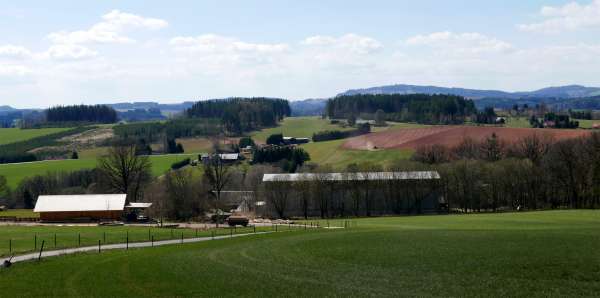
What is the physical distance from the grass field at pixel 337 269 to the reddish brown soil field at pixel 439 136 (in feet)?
294

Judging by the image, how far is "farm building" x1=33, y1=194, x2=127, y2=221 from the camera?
83.1 metres

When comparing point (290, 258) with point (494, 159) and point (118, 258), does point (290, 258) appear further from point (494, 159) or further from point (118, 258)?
point (494, 159)

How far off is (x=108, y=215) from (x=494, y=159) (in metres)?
72.9

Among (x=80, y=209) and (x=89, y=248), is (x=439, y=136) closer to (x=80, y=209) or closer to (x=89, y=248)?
(x=80, y=209)

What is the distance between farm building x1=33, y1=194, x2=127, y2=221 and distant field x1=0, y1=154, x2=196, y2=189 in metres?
42.8

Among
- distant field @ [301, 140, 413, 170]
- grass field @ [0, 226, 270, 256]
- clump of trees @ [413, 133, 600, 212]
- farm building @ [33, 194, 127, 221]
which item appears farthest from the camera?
distant field @ [301, 140, 413, 170]

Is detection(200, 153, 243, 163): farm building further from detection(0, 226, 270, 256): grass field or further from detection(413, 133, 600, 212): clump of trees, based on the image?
detection(0, 226, 270, 256): grass field

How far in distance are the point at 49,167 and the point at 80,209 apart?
202 feet

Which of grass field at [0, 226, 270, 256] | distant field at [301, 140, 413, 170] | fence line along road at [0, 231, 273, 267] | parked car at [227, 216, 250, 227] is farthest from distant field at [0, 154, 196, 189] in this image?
fence line along road at [0, 231, 273, 267]

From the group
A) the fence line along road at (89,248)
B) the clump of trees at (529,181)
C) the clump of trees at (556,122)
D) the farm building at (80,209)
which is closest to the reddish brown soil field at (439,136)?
the clump of trees at (529,181)

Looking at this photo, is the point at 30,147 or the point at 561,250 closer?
the point at 561,250

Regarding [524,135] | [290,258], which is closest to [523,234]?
[290,258]

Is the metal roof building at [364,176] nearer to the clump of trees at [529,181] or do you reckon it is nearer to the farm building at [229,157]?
the clump of trees at [529,181]

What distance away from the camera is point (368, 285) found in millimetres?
27484
